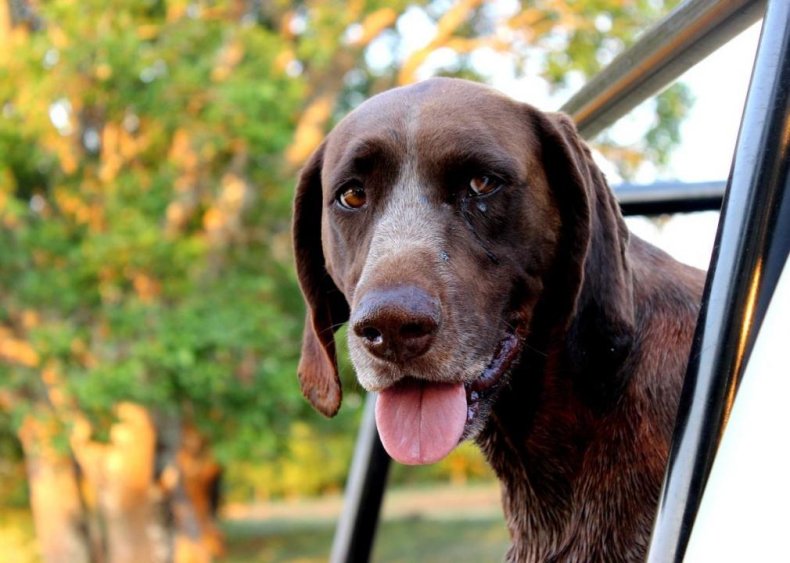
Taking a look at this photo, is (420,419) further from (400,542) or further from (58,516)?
(400,542)

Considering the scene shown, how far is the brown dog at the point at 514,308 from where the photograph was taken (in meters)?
2.30

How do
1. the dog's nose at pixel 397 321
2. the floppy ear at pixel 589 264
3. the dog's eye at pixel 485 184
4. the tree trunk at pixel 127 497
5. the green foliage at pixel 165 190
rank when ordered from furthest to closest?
the tree trunk at pixel 127 497 → the green foliage at pixel 165 190 → the dog's eye at pixel 485 184 → the floppy ear at pixel 589 264 → the dog's nose at pixel 397 321

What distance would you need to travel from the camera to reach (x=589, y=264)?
252cm

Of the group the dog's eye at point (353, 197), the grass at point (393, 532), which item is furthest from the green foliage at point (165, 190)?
the dog's eye at point (353, 197)

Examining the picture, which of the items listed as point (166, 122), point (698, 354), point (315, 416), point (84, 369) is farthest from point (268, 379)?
point (698, 354)

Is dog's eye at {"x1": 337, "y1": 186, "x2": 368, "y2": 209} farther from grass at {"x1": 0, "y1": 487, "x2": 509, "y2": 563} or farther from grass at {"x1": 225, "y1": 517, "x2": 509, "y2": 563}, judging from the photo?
grass at {"x1": 225, "y1": 517, "x2": 509, "y2": 563}

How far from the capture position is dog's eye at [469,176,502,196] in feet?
8.47

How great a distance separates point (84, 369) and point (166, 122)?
3.34 meters

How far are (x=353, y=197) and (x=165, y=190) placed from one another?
502 inches

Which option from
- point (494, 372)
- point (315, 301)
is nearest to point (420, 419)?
point (494, 372)

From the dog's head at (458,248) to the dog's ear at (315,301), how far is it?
19 centimetres

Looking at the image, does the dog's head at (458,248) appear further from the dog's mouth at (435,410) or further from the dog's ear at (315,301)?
the dog's ear at (315,301)

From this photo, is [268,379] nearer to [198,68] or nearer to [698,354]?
[198,68]

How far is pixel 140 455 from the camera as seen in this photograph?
17.6 metres
